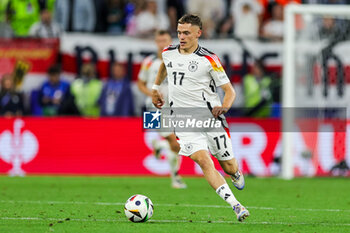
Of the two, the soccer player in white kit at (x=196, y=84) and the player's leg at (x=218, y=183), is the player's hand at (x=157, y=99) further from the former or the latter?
the player's leg at (x=218, y=183)

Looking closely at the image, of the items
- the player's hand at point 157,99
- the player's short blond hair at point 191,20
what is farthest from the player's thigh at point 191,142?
the player's short blond hair at point 191,20

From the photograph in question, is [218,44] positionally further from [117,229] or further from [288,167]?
[117,229]

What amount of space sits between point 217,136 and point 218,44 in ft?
30.5

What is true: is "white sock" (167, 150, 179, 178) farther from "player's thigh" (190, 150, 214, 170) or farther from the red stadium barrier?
"player's thigh" (190, 150, 214, 170)

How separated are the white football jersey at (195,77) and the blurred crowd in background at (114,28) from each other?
28.0 ft

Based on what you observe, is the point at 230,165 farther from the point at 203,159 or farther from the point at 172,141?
the point at 172,141

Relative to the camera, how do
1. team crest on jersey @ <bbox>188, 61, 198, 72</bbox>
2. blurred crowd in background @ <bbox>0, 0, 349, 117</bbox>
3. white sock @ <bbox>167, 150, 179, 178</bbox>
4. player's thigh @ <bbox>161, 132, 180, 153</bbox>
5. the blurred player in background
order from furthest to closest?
blurred crowd in background @ <bbox>0, 0, 349, 117</bbox>
white sock @ <bbox>167, 150, 179, 178</bbox>
the blurred player in background
player's thigh @ <bbox>161, 132, 180, 153</bbox>
team crest on jersey @ <bbox>188, 61, 198, 72</bbox>

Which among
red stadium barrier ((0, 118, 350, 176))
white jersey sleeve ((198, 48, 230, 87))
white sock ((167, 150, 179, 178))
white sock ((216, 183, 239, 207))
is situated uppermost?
white jersey sleeve ((198, 48, 230, 87))

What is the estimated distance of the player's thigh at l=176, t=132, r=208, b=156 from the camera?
28.1 feet

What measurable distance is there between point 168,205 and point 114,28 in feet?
30.2

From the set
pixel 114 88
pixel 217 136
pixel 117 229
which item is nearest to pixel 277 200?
pixel 217 136

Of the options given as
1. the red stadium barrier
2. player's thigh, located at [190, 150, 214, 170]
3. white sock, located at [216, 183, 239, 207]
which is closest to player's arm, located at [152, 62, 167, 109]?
player's thigh, located at [190, 150, 214, 170]

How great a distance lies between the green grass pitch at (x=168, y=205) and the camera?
320 inches

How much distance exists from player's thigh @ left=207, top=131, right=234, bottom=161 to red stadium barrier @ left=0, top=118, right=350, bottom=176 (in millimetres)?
7578
